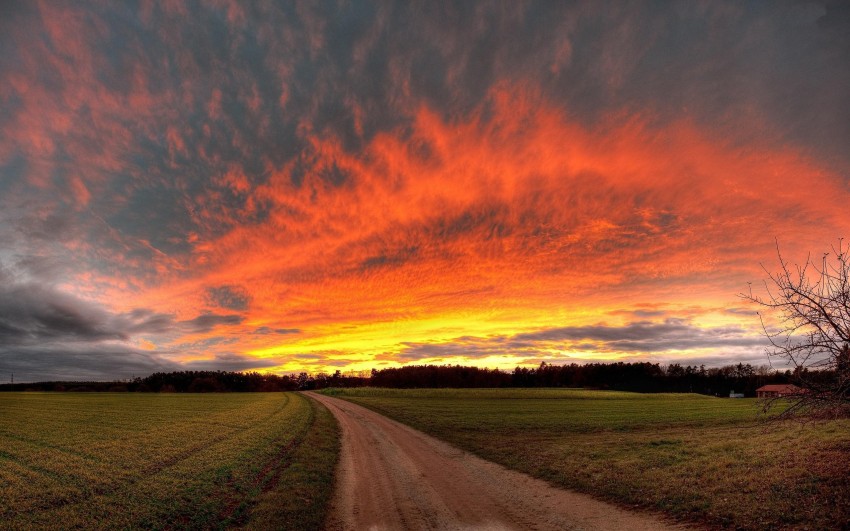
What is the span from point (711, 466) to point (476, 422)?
23.5 metres

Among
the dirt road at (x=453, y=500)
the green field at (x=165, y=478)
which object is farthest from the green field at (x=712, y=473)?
the green field at (x=165, y=478)

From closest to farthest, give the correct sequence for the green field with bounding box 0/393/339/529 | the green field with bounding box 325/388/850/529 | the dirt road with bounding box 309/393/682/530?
the green field with bounding box 325/388/850/529, the dirt road with bounding box 309/393/682/530, the green field with bounding box 0/393/339/529

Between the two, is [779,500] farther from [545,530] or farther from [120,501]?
[120,501]

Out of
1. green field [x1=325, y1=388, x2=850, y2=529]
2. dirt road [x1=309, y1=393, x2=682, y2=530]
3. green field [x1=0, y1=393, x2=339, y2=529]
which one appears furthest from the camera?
green field [x1=0, y1=393, x2=339, y2=529]

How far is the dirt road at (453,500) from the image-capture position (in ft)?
36.7

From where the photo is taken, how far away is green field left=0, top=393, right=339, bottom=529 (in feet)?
39.7

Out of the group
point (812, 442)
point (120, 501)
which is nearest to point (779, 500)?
point (812, 442)

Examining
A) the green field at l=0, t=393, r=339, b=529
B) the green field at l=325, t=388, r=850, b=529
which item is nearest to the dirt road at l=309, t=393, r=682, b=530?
the green field at l=0, t=393, r=339, b=529

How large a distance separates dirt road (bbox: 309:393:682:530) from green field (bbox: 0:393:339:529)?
1046 millimetres

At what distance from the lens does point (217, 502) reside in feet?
43.8

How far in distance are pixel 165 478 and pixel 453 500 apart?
1126 cm

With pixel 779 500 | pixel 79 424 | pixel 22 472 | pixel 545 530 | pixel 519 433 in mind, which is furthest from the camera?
pixel 79 424

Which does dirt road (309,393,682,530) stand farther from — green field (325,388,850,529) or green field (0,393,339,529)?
green field (325,388,850,529)

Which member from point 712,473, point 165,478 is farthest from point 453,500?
point 165,478
